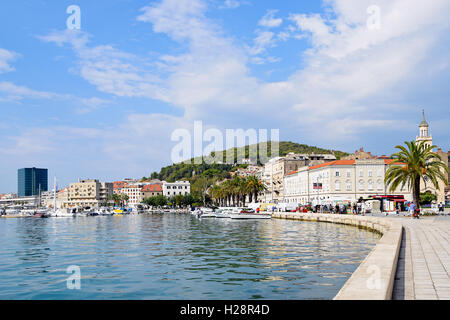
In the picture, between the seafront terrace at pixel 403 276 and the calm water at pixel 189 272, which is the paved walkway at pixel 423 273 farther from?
the calm water at pixel 189 272

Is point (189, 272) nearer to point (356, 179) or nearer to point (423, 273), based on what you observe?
point (423, 273)

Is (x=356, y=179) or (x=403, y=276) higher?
(x=356, y=179)

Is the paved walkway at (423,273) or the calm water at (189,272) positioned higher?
the paved walkway at (423,273)

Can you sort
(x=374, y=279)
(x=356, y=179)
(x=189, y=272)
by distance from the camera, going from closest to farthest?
(x=374, y=279) < (x=189, y=272) < (x=356, y=179)

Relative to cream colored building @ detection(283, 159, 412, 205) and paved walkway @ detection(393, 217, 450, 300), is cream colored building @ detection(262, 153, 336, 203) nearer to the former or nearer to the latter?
cream colored building @ detection(283, 159, 412, 205)


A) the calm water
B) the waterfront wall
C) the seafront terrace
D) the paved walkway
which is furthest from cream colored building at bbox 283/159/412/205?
the waterfront wall

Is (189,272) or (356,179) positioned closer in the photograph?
(189,272)

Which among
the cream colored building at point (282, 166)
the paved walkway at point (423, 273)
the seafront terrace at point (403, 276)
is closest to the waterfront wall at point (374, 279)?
the seafront terrace at point (403, 276)

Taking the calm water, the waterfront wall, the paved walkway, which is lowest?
the calm water

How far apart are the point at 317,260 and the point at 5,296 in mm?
13368

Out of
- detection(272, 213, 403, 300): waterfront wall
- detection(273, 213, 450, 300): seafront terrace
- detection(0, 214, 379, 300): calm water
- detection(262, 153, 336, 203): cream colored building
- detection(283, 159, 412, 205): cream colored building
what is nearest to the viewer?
detection(272, 213, 403, 300): waterfront wall

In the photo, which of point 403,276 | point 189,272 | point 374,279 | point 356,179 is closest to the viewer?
point 374,279

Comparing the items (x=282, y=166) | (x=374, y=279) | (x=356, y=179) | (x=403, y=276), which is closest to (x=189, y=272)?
(x=403, y=276)

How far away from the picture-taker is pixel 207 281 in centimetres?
1662
